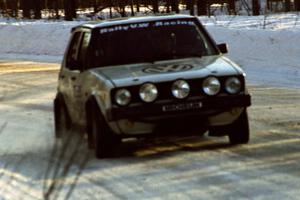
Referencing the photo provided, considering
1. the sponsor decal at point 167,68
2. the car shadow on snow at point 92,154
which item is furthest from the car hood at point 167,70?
the car shadow on snow at point 92,154

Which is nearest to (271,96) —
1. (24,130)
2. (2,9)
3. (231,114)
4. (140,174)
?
(24,130)

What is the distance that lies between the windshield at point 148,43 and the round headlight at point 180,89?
94cm

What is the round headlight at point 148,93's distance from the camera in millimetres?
8375

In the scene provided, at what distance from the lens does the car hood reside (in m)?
8.46

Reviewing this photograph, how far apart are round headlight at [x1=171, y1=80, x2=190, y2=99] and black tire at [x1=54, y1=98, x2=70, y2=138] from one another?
2575 millimetres

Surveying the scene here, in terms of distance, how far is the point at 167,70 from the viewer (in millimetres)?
8695

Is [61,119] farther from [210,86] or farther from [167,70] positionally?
[210,86]

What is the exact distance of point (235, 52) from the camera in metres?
21.8

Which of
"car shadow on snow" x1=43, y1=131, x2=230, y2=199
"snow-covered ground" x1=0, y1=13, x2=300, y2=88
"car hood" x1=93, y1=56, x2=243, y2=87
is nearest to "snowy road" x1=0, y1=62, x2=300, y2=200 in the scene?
"car shadow on snow" x1=43, y1=131, x2=230, y2=199

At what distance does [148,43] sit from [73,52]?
1349mm

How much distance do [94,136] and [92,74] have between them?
74 centimetres

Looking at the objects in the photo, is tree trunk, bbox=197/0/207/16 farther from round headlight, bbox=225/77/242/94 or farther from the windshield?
round headlight, bbox=225/77/242/94

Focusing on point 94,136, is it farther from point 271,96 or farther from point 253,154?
point 271,96

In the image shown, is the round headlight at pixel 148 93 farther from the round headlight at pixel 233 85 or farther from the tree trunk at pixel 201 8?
the tree trunk at pixel 201 8
